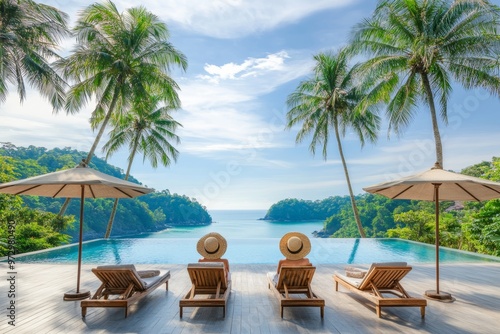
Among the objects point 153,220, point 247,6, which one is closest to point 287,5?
point 247,6

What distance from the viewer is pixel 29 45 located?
31.8ft

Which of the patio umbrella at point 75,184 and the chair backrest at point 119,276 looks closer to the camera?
the chair backrest at point 119,276

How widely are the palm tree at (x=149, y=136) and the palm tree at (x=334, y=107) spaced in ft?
20.3

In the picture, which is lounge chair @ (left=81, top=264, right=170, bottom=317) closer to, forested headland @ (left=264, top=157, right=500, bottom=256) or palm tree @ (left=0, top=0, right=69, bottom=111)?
palm tree @ (left=0, top=0, right=69, bottom=111)

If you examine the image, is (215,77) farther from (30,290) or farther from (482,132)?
(482,132)

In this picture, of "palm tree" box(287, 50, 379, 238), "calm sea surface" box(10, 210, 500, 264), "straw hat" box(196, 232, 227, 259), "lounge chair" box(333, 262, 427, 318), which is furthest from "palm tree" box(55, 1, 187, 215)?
"lounge chair" box(333, 262, 427, 318)

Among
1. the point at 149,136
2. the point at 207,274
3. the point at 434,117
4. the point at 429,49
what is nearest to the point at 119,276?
the point at 207,274

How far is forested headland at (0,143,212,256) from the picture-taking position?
1011 centimetres

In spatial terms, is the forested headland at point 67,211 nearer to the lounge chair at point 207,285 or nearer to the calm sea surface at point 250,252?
the calm sea surface at point 250,252

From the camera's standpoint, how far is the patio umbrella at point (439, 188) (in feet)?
14.2

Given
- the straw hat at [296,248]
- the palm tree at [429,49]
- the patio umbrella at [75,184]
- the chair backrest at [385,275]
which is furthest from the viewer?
the palm tree at [429,49]

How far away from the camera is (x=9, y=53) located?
9508mm

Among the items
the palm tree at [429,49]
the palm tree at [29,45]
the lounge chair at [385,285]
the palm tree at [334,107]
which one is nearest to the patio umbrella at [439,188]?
the lounge chair at [385,285]

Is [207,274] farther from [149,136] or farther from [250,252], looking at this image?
[149,136]
